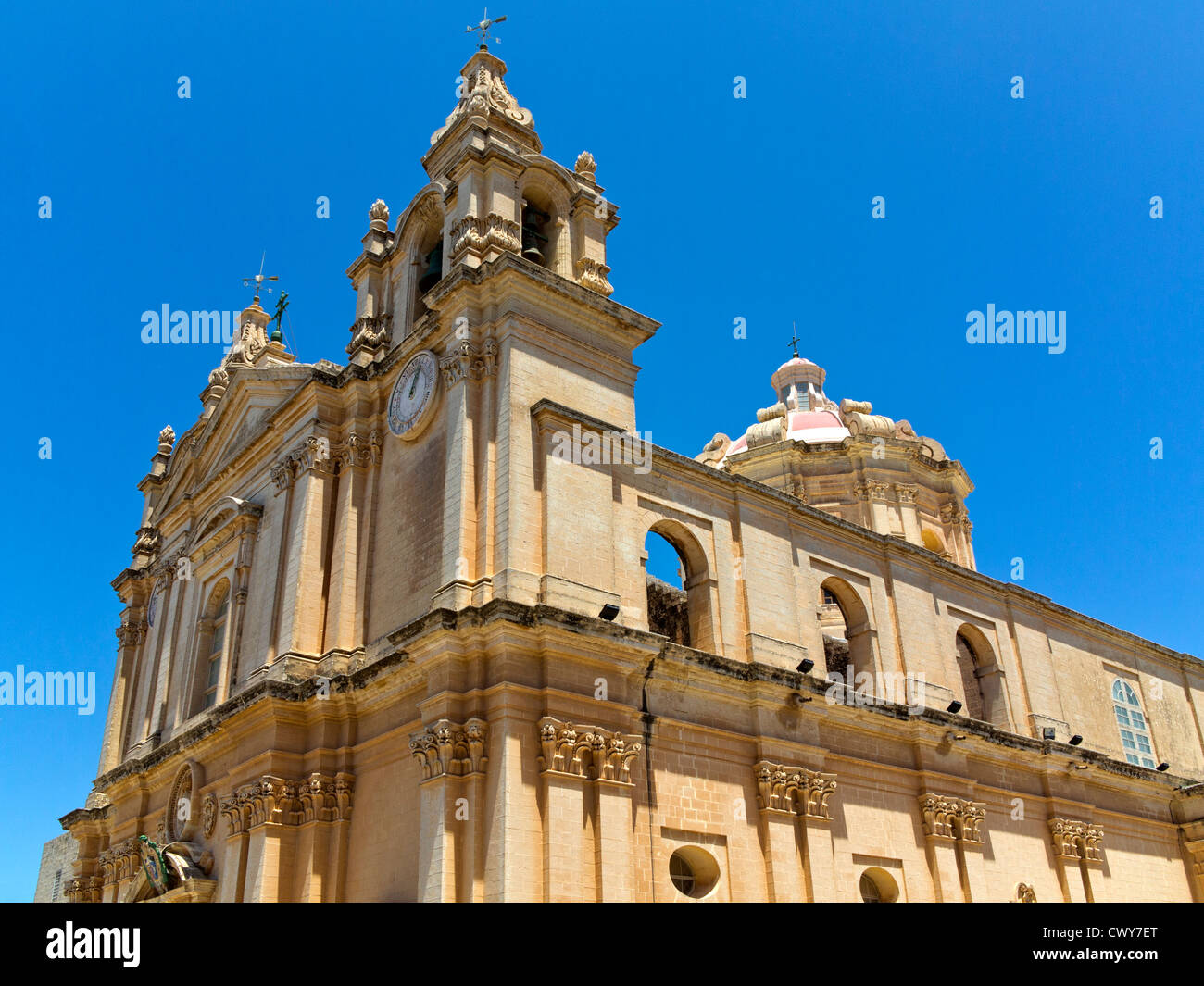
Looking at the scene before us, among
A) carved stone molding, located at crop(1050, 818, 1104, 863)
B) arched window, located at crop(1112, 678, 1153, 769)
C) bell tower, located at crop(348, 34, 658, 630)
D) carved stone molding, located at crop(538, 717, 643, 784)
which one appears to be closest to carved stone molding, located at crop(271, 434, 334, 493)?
bell tower, located at crop(348, 34, 658, 630)

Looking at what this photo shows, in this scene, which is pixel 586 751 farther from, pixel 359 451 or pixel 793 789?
pixel 359 451

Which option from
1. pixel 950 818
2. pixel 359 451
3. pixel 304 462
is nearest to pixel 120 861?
pixel 304 462

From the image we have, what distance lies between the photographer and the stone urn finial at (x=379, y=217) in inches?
957

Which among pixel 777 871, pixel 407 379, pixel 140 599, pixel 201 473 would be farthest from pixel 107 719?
pixel 777 871

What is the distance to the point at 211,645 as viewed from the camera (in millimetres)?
23391

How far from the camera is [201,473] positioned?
1043 inches

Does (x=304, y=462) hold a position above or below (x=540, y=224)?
below

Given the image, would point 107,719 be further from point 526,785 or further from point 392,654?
point 526,785

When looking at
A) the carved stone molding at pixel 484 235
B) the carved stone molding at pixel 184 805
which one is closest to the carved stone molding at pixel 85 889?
the carved stone molding at pixel 184 805

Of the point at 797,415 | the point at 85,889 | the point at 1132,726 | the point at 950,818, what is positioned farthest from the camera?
the point at 797,415

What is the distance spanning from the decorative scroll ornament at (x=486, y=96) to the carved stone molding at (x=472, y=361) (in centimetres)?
613

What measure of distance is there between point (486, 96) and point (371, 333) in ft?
18.3

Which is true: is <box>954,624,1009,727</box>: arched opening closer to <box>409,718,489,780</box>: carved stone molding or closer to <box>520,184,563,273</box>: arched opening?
<box>520,184,563,273</box>: arched opening
